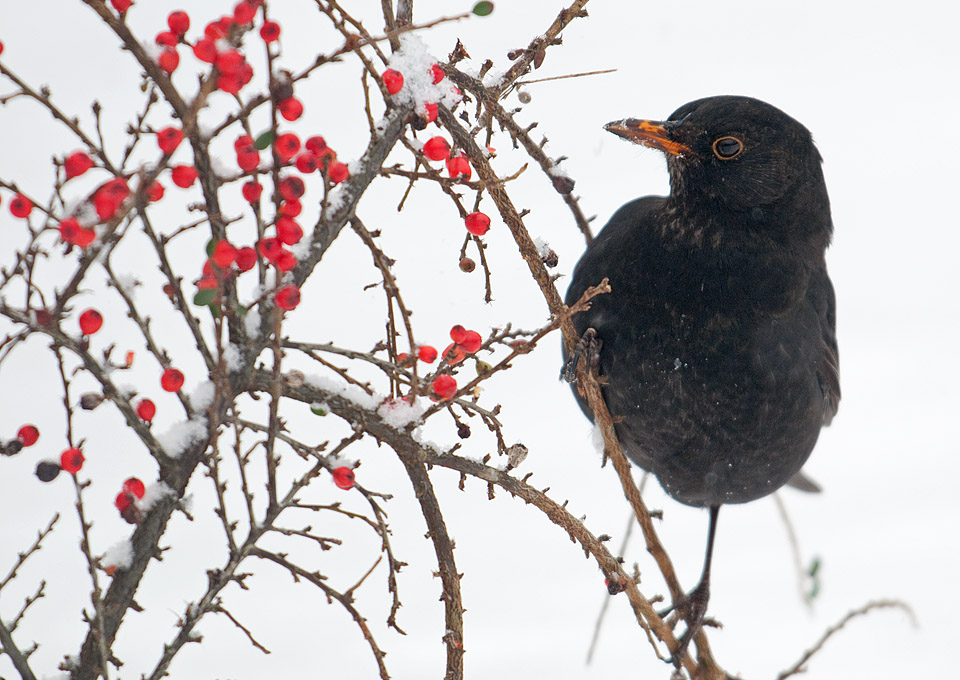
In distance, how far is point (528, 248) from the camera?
1.60m

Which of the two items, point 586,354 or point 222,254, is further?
point 586,354

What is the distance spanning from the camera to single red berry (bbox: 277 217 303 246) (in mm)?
1121

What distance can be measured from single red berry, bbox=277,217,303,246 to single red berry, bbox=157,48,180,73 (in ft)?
0.72

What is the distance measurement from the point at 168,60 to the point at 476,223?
0.52 m

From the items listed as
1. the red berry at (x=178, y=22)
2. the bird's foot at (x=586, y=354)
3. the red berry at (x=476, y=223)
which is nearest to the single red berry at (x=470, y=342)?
the red berry at (x=476, y=223)

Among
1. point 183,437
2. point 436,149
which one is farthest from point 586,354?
point 183,437

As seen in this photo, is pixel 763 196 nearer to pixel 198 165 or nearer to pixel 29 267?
pixel 198 165

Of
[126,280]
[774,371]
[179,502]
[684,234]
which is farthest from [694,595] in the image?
[126,280]

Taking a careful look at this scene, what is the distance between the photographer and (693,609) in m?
2.62

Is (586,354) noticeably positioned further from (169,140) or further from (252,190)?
(169,140)

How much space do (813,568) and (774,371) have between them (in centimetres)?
150

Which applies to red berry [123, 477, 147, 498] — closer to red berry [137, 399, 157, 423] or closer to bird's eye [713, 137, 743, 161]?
red berry [137, 399, 157, 423]

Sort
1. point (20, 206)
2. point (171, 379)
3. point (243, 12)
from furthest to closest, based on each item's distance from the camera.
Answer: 1. point (171, 379)
2. point (20, 206)
3. point (243, 12)

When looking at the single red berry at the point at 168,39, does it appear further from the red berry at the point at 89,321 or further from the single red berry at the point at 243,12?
the red berry at the point at 89,321
